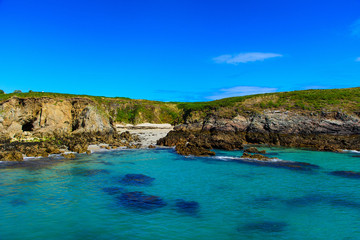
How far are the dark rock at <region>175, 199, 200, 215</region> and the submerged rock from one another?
0.76 meters

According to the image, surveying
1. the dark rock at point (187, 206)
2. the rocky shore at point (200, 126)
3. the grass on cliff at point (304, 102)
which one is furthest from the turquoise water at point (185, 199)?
the grass on cliff at point (304, 102)

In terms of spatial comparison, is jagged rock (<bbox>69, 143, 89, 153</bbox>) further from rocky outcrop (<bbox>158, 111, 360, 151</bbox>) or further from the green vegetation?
the green vegetation

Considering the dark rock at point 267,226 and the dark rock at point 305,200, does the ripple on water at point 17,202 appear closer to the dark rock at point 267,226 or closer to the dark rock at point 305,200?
the dark rock at point 267,226

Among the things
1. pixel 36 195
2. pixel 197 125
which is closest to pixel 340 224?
pixel 36 195

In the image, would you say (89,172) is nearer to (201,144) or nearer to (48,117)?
(201,144)

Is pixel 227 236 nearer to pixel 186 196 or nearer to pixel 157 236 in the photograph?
pixel 157 236

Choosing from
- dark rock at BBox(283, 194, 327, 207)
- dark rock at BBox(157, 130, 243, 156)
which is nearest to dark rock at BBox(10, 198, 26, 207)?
dark rock at BBox(283, 194, 327, 207)

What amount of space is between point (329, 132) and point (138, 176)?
38496mm

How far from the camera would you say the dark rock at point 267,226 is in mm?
9383

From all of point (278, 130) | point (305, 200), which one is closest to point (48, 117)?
point (305, 200)

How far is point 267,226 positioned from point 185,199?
4.43 metres

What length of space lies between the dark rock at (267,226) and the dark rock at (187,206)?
2.51m

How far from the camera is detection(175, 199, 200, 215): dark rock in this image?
1116 cm

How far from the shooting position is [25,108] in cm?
3631
